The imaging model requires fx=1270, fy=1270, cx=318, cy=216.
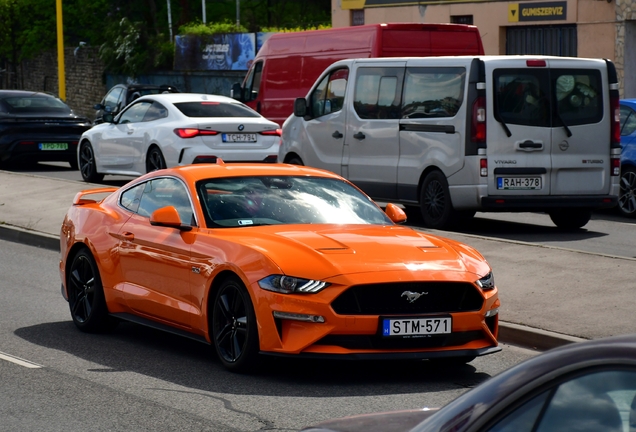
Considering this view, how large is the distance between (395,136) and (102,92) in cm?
3826

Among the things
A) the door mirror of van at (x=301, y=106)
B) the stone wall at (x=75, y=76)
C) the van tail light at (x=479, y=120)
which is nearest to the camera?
the van tail light at (x=479, y=120)

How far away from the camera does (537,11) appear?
3262cm

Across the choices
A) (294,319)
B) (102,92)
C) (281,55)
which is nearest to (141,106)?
(281,55)

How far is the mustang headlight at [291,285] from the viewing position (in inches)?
289

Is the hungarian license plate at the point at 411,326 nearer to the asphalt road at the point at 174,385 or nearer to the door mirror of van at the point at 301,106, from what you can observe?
the asphalt road at the point at 174,385

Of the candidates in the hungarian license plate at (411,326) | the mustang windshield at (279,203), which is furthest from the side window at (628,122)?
the hungarian license plate at (411,326)

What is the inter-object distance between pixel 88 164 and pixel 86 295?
12.7 m

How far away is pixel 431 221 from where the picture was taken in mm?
15438

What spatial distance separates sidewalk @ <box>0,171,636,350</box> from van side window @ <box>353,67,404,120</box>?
2612 mm

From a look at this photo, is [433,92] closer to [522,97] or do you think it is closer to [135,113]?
[522,97]

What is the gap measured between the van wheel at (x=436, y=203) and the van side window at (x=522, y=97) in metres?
1.13

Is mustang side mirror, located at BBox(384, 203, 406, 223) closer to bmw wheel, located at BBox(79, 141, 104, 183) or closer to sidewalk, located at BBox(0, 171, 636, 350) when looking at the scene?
sidewalk, located at BBox(0, 171, 636, 350)

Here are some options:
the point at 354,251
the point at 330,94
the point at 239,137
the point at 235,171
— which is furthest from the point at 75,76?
the point at 354,251

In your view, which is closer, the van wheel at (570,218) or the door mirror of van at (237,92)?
the van wheel at (570,218)
